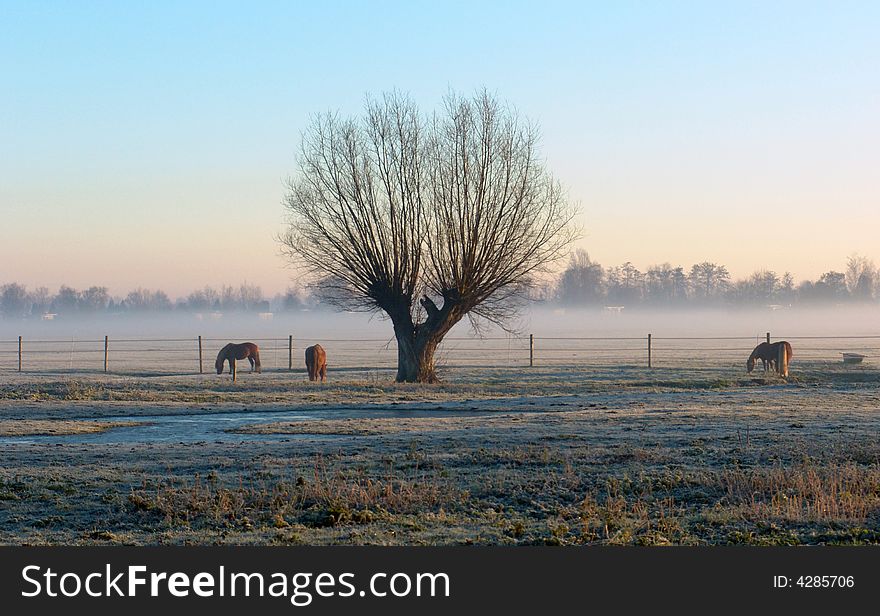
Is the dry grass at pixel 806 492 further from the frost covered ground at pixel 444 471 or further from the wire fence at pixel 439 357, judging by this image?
the wire fence at pixel 439 357

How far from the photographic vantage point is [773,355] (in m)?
40.2

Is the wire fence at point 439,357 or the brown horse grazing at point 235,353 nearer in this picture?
the brown horse grazing at point 235,353

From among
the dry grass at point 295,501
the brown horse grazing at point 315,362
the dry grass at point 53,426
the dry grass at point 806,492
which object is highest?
the brown horse grazing at point 315,362

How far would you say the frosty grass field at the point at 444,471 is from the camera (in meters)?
9.57

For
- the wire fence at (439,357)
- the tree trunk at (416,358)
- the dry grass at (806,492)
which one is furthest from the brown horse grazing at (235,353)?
the dry grass at (806,492)

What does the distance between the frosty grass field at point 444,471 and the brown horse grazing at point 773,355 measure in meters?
11.7

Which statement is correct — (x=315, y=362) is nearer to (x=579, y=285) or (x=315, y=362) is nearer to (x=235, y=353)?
(x=235, y=353)

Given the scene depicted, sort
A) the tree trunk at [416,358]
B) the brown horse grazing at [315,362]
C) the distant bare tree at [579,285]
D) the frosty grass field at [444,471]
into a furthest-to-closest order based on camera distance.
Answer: the distant bare tree at [579,285] < the brown horse grazing at [315,362] < the tree trunk at [416,358] < the frosty grass field at [444,471]

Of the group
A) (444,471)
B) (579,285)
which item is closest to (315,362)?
(444,471)

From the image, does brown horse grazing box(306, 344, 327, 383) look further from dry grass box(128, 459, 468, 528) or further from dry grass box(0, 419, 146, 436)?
dry grass box(128, 459, 468, 528)

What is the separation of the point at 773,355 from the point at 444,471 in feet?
99.2

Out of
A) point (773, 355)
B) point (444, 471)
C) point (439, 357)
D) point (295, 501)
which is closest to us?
point (295, 501)

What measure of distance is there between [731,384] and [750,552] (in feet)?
85.9

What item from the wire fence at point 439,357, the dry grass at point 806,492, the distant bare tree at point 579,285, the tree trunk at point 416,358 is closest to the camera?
the dry grass at point 806,492
